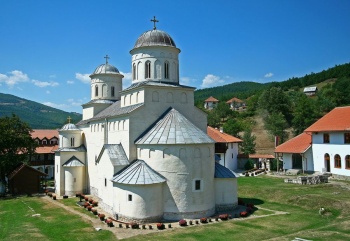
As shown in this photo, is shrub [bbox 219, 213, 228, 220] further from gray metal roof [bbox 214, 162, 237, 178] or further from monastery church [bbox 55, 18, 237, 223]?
gray metal roof [bbox 214, 162, 237, 178]

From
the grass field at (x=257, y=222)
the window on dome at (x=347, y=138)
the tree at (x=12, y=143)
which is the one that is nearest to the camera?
the grass field at (x=257, y=222)

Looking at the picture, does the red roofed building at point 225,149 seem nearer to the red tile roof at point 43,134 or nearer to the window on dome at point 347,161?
the window on dome at point 347,161

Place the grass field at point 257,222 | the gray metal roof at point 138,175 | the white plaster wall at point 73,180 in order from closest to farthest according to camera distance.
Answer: the grass field at point 257,222
the gray metal roof at point 138,175
the white plaster wall at point 73,180

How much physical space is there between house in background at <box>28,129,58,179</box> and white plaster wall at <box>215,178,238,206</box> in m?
34.0

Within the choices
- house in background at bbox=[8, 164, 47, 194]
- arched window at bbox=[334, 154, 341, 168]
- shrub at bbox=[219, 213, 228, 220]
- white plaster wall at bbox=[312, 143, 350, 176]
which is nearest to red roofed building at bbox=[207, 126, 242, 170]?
white plaster wall at bbox=[312, 143, 350, 176]

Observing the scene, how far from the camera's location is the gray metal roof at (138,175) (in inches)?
829

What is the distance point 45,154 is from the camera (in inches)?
2005

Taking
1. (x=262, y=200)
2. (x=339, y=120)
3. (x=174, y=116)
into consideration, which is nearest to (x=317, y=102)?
(x=339, y=120)

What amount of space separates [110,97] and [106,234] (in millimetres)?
21885

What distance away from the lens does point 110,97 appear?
38.3 meters

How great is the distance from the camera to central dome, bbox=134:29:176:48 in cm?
2716

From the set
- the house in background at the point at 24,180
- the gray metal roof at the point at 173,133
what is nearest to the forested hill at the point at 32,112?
the house in background at the point at 24,180

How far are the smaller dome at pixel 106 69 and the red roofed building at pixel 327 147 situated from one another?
23686mm

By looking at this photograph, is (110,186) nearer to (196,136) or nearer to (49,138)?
(196,136)
